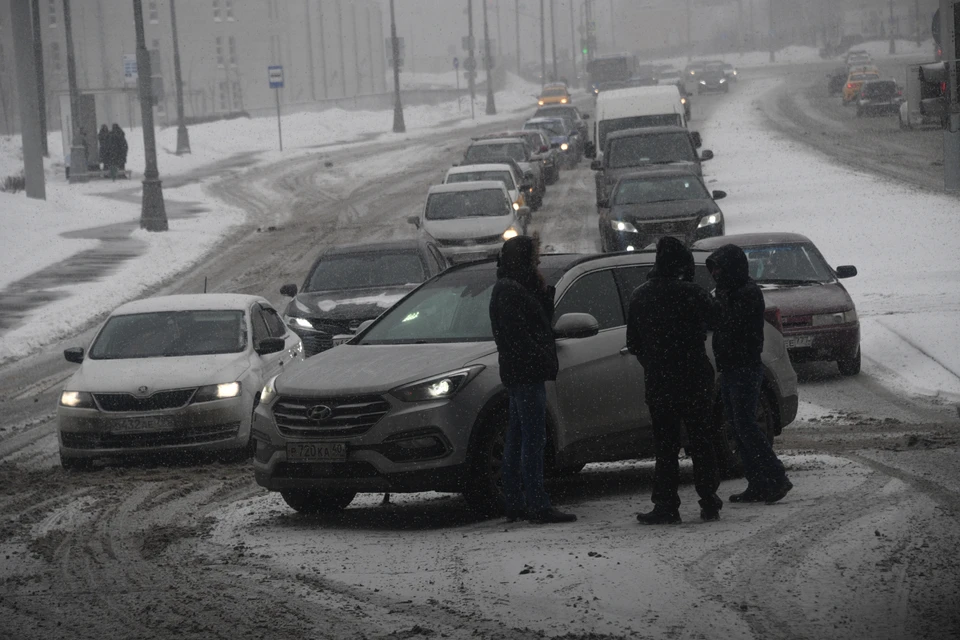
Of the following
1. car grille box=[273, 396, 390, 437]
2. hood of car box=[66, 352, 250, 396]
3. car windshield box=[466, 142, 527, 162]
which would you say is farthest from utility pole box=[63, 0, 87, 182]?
car grille box=[273, 396, 390, 437]

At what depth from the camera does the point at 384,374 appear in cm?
Answer: 822

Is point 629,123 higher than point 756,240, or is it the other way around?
point 629,123

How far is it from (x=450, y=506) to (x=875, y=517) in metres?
2.86

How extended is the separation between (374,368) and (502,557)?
5.83 feet

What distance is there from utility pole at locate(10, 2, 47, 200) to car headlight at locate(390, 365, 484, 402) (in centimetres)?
2755

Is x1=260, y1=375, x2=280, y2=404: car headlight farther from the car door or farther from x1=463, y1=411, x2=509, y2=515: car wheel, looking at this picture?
the car door

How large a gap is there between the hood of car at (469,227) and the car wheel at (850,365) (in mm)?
9073

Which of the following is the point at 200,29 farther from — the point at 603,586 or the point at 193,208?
the point at 603,586

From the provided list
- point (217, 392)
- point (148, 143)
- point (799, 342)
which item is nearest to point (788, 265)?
point (799, 342)

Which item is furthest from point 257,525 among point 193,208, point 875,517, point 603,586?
point 193,208

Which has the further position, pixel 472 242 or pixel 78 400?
pixel 472 242

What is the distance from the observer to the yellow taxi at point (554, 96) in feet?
234

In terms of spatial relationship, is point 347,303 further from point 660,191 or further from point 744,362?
point 660,191

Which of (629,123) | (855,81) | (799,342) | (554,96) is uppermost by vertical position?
(554,96)
